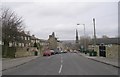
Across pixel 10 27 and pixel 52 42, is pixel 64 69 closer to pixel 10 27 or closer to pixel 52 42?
pixel 10 27

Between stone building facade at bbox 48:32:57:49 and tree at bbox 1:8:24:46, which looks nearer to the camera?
tree at bbox 1:8:24:46

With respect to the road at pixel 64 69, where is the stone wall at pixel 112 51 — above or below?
above

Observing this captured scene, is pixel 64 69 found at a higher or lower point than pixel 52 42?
lower

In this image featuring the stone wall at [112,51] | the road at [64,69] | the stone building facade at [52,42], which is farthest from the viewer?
the stone building facade at [52,42]

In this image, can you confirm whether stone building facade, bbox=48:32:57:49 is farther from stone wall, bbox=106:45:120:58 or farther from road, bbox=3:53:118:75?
road, bbox=3:53:118:75

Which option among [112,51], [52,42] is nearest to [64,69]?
[112,51]

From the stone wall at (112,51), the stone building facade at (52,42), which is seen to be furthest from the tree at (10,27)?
the stone building facade at (52,42)

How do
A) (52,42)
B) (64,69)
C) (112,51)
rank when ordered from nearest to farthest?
(64,69) → (112,51) → (52,42)

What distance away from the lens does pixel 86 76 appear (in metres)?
17.0

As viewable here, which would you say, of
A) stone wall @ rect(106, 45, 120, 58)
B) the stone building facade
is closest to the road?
stone wall @ rect(106, 45, 120, 58)

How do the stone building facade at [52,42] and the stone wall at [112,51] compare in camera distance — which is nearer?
the stone wall at [112,51]

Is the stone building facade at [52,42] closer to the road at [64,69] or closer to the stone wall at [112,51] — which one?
the stone wall at [112,51]

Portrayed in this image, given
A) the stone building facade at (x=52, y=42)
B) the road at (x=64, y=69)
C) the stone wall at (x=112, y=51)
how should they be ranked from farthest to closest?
1. the stone building facade at (x=52, y=42)
2. the stone wall at (x=112, y=51)
3. the road at (x=64, y=69)

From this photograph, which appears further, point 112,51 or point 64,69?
point 112,51
